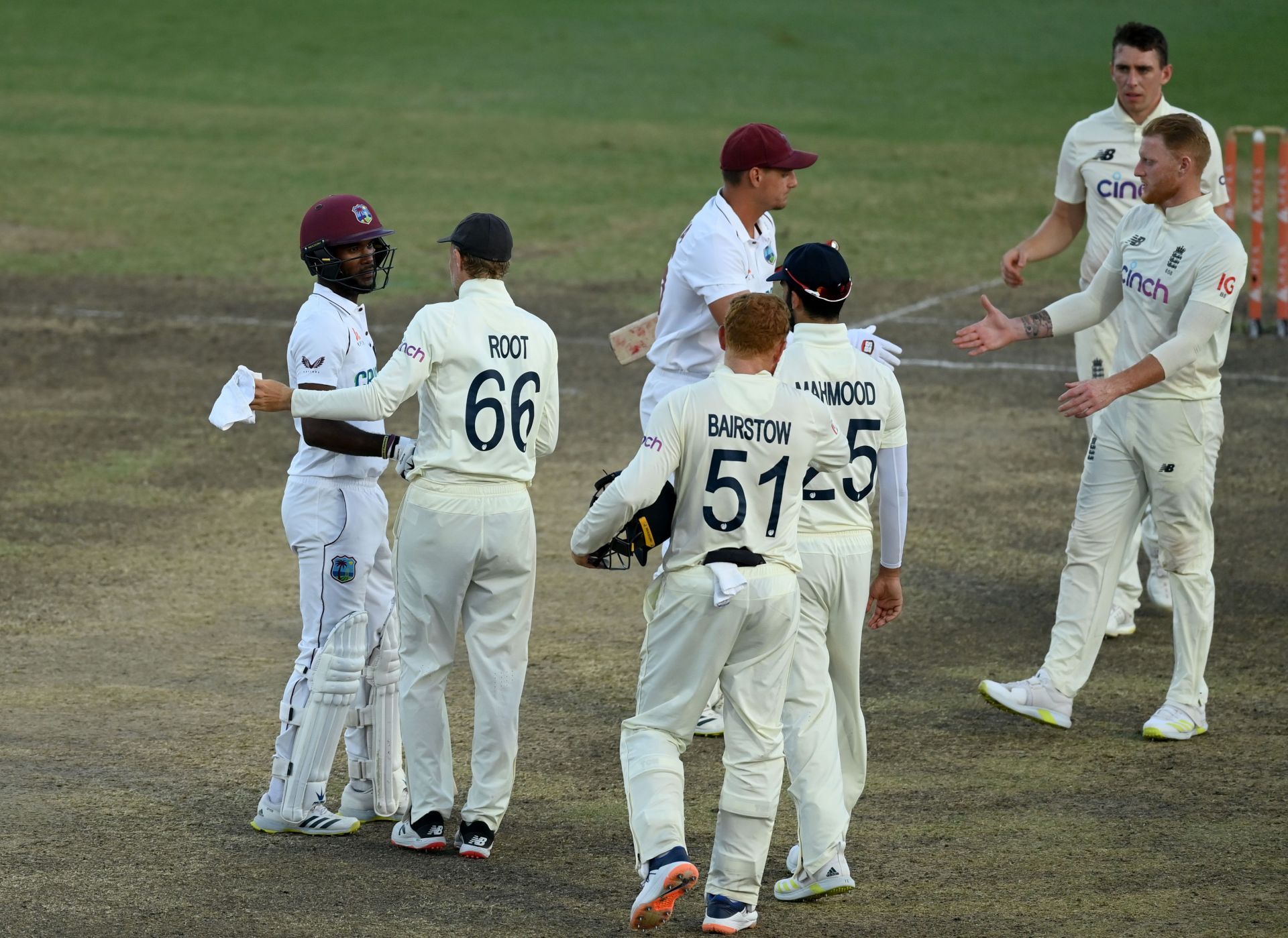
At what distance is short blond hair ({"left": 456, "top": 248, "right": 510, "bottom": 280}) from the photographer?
255 inches

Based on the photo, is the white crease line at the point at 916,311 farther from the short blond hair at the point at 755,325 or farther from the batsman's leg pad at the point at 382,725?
the short blond hair at the point at 755,325

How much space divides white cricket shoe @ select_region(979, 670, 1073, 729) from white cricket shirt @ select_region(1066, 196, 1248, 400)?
4.59ft

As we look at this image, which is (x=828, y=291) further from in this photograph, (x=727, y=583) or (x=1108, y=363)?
(x=1108, y=363)

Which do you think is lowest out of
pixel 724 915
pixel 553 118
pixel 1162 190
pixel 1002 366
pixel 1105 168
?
pixel 724 915


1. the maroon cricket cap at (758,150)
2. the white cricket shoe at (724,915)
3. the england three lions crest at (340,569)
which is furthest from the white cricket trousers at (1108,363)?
the england three lions crest at (340,569)

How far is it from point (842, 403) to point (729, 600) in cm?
90

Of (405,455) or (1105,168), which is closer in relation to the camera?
(405,455)

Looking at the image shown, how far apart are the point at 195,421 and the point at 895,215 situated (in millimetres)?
12034

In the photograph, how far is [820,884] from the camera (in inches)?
241

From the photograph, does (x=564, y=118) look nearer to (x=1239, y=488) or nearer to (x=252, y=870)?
(x=1239, y=488)

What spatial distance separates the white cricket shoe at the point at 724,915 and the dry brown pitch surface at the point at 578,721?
124 mm

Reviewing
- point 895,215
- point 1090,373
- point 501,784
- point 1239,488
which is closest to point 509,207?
point 895,215

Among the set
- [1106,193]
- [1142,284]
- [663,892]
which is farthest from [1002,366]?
[663,892]

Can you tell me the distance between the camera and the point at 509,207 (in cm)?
2350
